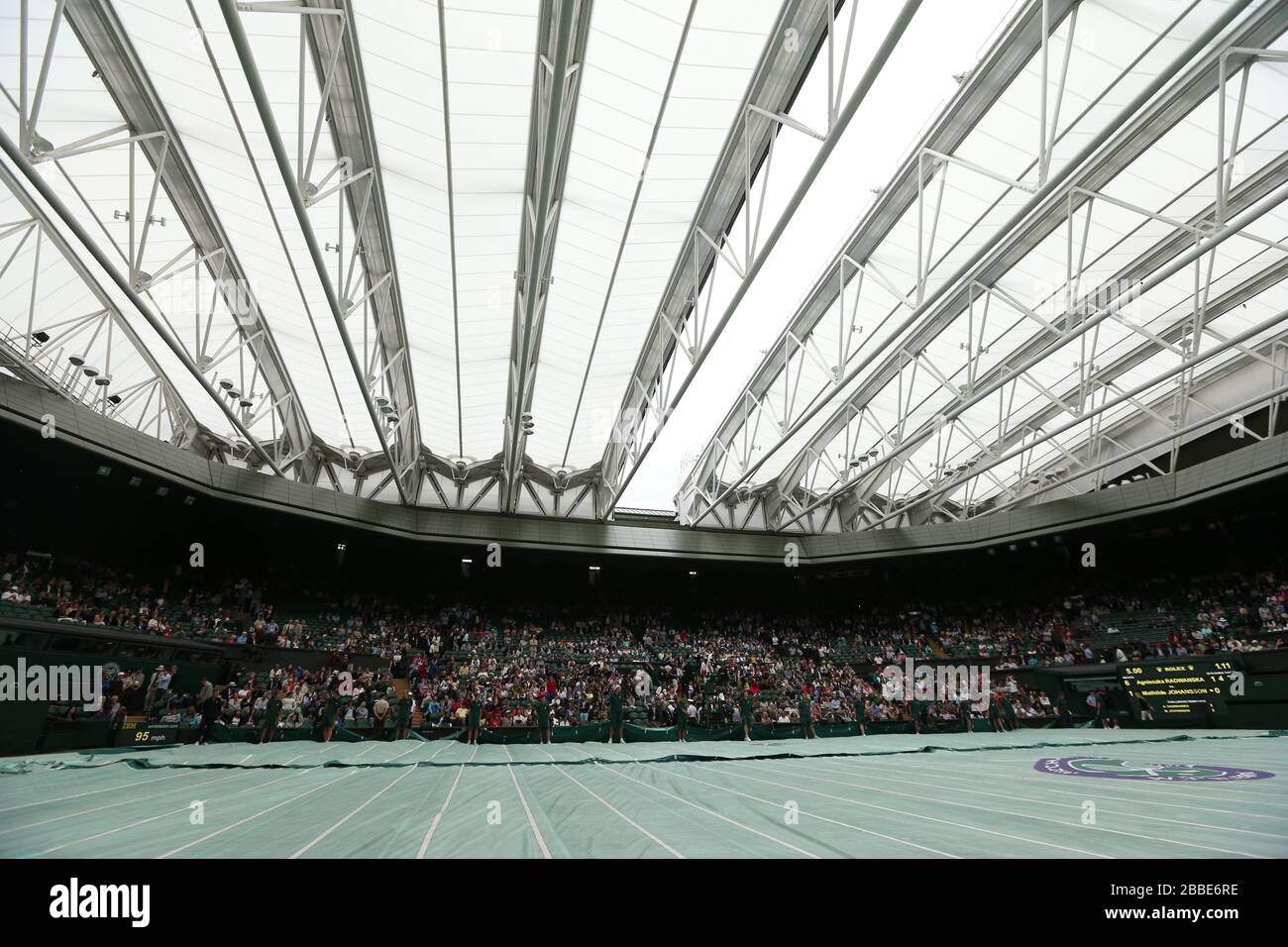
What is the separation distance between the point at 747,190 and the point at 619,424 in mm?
14324

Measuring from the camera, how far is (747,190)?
11.8 m

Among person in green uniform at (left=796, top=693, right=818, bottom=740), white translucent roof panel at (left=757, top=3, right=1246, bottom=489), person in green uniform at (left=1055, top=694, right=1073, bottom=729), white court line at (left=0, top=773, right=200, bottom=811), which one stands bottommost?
person in green uniform at (left=1055, top=694, right=1073, bottom=729)

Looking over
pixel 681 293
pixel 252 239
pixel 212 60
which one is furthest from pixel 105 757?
pixel 681 293

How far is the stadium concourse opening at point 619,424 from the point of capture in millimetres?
7262

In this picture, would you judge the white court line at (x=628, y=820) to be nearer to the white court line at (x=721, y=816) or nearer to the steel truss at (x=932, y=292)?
the white court line at (x=721, y=816)

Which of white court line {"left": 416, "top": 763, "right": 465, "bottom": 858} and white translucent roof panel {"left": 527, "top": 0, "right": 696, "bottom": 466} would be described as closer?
white court line {"left": 416, "top": 763, "right": 465, "bottom": 858}

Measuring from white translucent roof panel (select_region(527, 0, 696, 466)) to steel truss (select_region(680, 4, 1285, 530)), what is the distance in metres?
5.51

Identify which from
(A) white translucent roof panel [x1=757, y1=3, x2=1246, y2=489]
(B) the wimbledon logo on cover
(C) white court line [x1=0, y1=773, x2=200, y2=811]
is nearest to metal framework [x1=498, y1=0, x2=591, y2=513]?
(A) white translucent roof panel [x1=757, y1=3, x2=1246, y2=489]

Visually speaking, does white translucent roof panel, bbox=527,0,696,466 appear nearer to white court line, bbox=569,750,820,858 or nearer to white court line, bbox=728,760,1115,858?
white court line, bbox=569,750,820,858

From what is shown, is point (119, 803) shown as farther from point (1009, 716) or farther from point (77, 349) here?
point (1009, 716)

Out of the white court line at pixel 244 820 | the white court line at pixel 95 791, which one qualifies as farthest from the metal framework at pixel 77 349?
the white court line at pixel 244 820

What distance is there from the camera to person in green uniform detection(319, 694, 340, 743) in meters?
17.9

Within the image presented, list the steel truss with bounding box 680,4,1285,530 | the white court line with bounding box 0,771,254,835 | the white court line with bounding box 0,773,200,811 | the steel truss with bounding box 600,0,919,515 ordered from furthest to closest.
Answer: the steel truss with bounding box 680,4,1285,530, the steel truss with bounding box 600,0,919,515, the white court line with bounding box 0,773,200,811, the white court line with bounding box 0,771,254,835
